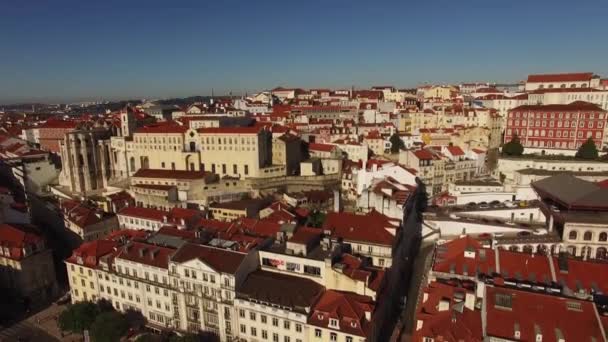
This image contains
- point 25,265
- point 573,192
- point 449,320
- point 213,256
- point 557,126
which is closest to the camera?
point 449,320

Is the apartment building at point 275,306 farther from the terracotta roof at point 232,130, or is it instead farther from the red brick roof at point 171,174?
the terracotta roof at point 232,130

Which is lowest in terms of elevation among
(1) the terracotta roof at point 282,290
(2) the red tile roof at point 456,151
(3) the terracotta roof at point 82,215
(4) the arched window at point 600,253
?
(4) the arched window at point 600,253

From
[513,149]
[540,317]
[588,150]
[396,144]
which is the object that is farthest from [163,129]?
[588,150]

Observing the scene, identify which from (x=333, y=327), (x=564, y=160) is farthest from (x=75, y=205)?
(x=564, y=160)

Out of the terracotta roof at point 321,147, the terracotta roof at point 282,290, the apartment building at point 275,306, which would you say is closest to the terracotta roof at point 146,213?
the terracotta roof at point 282,290

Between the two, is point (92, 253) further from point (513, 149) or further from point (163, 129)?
point (513, 149)
